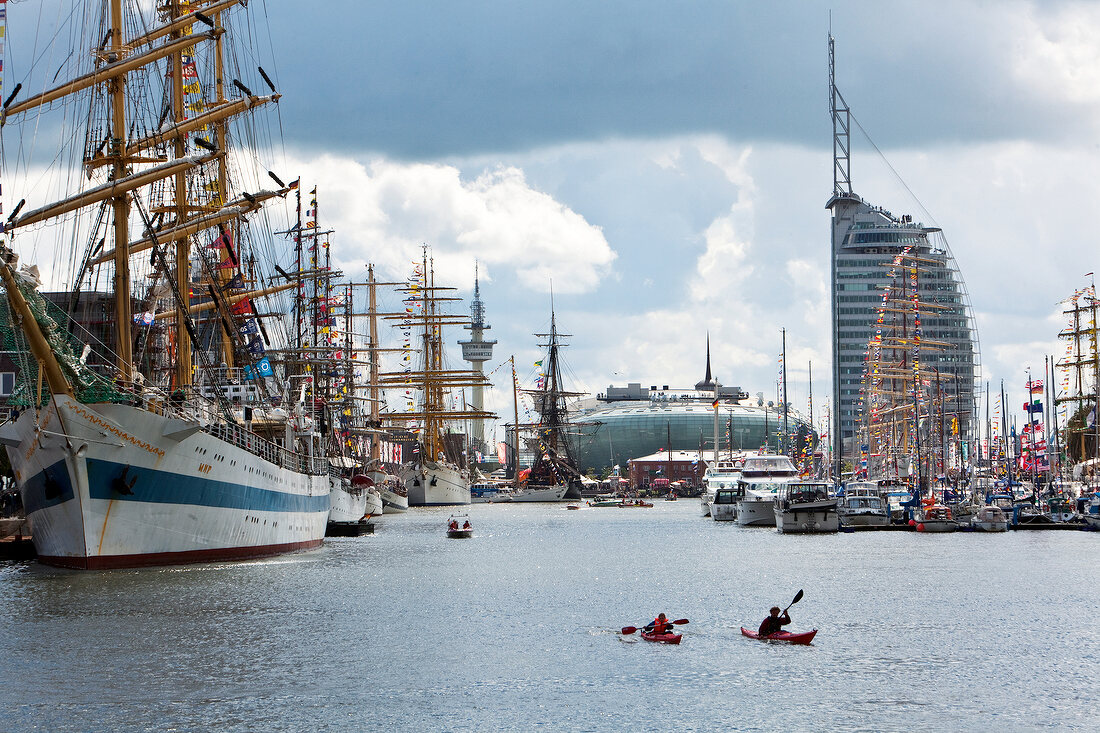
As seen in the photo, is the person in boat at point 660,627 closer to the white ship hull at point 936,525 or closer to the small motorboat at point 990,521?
the white ship hull at point 936,525

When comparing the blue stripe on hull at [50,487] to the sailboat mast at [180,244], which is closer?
the blue stripe on hull at [50,487]

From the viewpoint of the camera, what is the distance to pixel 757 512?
358 feet

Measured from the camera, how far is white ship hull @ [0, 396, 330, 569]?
2226 inches

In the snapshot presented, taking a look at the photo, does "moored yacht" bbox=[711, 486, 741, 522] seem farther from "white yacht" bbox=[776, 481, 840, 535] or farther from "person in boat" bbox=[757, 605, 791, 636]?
"person in boat" bbox=[757, 605, 791, 636]

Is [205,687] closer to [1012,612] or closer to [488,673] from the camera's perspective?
[488,673]

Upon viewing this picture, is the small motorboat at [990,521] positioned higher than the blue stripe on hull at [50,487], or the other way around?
the blue stripe on hull at [50,487]

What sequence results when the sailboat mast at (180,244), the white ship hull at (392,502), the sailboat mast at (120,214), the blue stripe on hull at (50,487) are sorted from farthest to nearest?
the white ship hull at (392,502)
the sailboat mast at (180,244)
the sailboat mast at (120,214)
the blue stripe on hull at (50,487)

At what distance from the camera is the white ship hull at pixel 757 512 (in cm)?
10831

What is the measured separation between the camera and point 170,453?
59500 mm

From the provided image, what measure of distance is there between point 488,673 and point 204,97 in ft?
210

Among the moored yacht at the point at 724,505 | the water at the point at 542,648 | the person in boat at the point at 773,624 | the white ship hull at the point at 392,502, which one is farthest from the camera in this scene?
the white ship hull at the point at 392,502

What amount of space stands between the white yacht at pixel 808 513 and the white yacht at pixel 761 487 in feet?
30.8

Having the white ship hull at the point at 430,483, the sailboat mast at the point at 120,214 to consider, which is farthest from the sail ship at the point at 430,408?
the sailboat mast at the point at 120,214

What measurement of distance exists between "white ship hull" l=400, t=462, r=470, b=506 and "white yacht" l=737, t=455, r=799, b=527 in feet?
223
